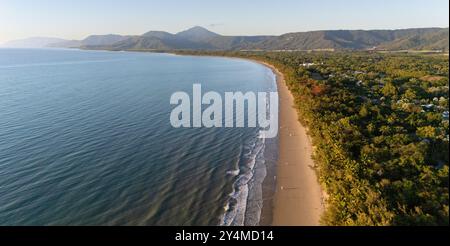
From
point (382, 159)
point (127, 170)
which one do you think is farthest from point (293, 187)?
point (127, 170)

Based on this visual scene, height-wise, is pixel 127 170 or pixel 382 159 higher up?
pixel 382 159

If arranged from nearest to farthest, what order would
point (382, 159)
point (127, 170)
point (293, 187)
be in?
point (382, 159) < point (293, 187) < point (127, 170)

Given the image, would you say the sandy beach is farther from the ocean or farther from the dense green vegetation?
the dense green vegetation

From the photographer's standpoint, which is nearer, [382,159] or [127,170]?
[382,159]

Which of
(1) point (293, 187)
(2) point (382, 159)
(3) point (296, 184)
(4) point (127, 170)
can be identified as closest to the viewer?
(2) point (382, 159)

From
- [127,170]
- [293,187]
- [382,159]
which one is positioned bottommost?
[293,187]

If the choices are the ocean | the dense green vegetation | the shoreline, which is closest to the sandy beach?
the shoreline

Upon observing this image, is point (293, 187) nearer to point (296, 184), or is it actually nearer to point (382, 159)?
point (296, 184)
